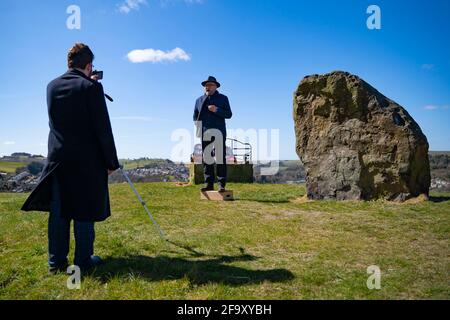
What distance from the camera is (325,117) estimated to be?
9.88 meters

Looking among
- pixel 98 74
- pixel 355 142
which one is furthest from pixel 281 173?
pixel 98 74

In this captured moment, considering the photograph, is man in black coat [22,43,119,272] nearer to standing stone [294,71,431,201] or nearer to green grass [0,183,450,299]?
green grass [0,183,450,299]

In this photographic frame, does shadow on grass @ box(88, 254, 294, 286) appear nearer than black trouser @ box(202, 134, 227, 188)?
Yes

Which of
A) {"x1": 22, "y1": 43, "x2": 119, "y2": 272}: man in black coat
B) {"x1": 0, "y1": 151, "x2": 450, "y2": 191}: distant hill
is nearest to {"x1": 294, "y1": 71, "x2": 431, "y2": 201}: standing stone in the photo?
{"x1": 0, "y1": 151, "x2": 450, "y2": 191}: distant hill

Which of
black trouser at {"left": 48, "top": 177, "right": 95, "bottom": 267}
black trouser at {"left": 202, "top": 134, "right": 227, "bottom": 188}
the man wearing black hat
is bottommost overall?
black trouser at {"left": 48, "top": 177, "right": 95, "bottom": 267}

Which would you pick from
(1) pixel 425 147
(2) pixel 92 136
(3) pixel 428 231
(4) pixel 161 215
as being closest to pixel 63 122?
(2) pixel 92 136

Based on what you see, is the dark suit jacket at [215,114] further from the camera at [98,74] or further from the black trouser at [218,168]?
the camera at [98,74]

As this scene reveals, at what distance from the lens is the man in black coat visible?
13.0ft

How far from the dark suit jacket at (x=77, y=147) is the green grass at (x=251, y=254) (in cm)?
86

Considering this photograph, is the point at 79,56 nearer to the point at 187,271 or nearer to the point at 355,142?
the point at 187,271

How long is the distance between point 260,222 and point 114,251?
9.43 ft

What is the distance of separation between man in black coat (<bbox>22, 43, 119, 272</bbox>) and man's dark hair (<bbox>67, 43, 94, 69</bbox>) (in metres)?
0.23

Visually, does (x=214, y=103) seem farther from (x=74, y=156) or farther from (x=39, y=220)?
(x=74, y=156)

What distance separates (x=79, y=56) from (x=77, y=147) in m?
1.21
